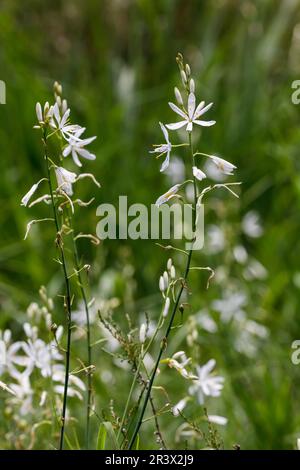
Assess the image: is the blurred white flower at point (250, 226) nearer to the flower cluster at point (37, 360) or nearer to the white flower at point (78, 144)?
the flower cluster at point (37, 360)

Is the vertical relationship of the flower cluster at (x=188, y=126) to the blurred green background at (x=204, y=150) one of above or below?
below

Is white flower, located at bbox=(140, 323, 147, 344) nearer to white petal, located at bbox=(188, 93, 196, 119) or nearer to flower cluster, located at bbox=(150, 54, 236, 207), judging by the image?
flower cluster, located at bbox=(150, 54, 236, 207)

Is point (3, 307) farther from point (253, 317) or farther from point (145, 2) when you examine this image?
point (145, 2)

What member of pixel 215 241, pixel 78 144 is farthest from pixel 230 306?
pixel 78 144

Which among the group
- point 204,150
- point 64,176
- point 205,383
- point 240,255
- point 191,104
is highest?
point 204,150

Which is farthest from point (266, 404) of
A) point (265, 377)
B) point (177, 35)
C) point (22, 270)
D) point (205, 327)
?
point (177, 35)

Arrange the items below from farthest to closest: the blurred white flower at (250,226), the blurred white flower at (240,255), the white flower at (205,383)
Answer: the blurred white flower at (250,226) < the blurred white flower at (240,255) < the white flower at (205,383)

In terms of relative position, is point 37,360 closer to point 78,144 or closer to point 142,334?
point 142,334

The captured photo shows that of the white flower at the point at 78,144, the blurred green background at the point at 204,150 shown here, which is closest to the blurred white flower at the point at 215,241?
the blurred green background at the point at 204,150
